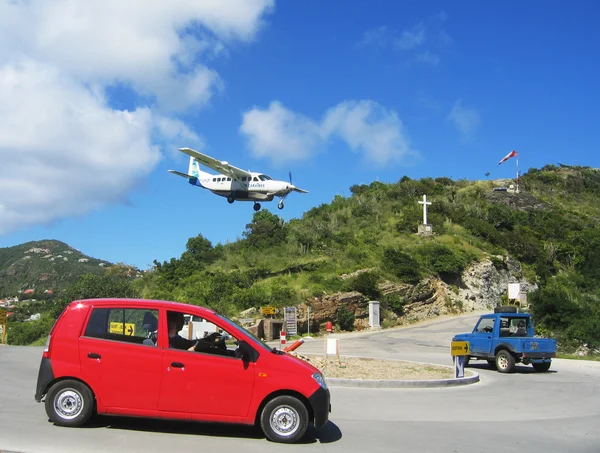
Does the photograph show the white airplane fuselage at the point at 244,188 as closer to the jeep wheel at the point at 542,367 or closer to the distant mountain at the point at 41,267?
the jeep wheel at the point at 542,367

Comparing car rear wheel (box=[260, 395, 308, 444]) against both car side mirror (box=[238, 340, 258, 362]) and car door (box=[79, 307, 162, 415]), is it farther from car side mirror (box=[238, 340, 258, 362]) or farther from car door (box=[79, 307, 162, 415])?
car door (box=[79, 307, 162, 415])

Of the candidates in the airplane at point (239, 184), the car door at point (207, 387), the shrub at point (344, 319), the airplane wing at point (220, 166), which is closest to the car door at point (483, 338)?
the car door at point (207, 387)

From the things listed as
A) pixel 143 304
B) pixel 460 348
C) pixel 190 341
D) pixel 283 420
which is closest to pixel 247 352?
pixel 190 341

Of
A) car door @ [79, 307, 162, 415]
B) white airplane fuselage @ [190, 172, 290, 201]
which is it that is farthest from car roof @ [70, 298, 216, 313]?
white airplane fuselage @ [190, 172, 290, 201]

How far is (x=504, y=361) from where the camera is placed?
53.5 feet

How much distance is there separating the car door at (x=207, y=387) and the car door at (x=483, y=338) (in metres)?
11.9

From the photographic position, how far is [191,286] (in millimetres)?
42281

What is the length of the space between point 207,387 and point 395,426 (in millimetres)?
3189

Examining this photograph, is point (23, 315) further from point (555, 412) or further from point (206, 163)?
point (555, 412)

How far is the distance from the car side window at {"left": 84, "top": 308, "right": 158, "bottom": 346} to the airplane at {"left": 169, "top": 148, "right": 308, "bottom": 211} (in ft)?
81.8

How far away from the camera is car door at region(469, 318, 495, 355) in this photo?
16.8m

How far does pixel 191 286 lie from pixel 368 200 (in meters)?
30.8

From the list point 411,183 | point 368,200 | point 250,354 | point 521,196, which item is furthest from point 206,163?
point 521,196

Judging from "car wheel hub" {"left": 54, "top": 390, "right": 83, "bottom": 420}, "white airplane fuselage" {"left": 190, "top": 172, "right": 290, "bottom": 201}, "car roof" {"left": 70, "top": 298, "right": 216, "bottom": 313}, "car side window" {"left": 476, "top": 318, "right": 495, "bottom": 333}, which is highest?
"white airplane fuselage" {"left": 190, "top": 172, "right": 290, "bottom": 201}
